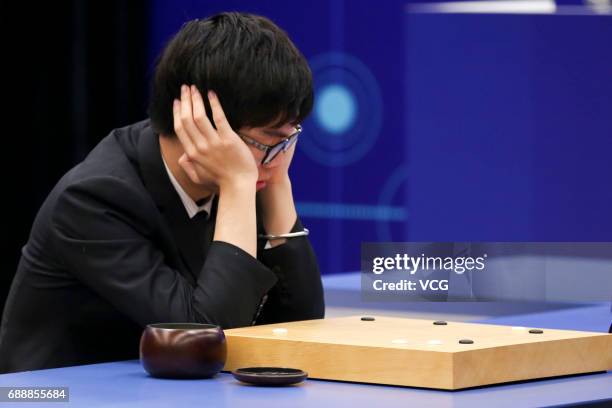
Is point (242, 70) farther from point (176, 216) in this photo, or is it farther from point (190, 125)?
point (176, 216)

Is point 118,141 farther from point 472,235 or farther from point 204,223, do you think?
point 472,235

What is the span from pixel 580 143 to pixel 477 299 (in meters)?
1.24

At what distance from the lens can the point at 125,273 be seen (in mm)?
1725

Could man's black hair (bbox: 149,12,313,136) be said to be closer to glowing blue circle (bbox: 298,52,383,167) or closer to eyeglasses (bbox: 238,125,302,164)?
eyeglasses (bbox: 238,125,302,164)

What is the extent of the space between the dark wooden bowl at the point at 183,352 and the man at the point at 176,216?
0.80ft

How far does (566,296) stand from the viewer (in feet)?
6.18

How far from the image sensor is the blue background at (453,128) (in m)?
2.85

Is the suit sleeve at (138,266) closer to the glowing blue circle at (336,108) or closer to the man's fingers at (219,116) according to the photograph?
the man's fingers at (219,116)

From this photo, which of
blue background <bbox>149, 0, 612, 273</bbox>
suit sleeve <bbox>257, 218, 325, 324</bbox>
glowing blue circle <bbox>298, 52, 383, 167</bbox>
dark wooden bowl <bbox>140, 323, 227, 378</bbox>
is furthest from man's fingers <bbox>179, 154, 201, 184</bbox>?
glowing blue circle <bbox>298, 52, 383, 167</bbox>

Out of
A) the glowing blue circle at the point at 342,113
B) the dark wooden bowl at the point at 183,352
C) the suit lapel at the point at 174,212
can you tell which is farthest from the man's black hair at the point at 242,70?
the glowing blue circle at the point at 342,113

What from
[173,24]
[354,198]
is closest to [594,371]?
[354,198]

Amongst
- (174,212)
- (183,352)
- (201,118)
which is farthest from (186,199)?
(183,352)

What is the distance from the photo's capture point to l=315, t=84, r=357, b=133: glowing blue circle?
4551 millimetres

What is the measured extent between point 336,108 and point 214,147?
2827 millimetres
